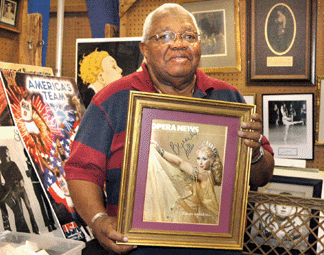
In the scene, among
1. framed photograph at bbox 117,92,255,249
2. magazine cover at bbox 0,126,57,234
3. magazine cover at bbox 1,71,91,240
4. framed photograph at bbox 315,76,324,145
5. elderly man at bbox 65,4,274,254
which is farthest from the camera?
framed photograph at bbox 315,76,324,145

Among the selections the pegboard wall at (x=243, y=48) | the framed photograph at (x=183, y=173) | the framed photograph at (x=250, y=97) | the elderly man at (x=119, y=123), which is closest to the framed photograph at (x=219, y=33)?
the pegboard wall at (x=243, y=48)

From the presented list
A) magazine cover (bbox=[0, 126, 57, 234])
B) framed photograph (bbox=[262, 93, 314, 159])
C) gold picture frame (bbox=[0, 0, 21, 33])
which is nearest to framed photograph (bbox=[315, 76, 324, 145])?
framed photograph (bbox=[262, 93, 314, 159])

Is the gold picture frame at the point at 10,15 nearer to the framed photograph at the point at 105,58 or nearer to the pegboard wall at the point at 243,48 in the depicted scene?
the framed photograph at the point at 105,58

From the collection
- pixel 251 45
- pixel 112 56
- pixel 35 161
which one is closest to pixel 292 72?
pixel 251 45

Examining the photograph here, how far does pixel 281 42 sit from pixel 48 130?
158 centimetres

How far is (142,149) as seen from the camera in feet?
3.37

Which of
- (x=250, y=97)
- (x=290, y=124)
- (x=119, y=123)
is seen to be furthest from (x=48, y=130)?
(x=290, y=124)

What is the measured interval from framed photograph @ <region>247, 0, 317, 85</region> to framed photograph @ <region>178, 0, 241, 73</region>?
9cm

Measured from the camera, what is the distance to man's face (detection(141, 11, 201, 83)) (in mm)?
1182

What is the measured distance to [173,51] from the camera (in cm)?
118

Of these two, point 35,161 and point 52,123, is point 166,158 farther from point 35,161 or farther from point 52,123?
point 52,123

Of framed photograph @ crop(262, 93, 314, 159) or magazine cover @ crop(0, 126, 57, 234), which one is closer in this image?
magazine cover @ crop(0, 126, 57, 234)

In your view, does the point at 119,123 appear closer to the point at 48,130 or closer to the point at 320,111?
the point at 48,130
